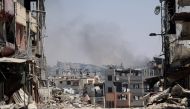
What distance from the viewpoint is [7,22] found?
34.6 meters

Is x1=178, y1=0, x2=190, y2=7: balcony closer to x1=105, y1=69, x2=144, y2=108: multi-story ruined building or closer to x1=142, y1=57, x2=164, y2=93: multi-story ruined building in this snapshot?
x1=142, y1=57, x2=164, y2=93: multi-story ruined building

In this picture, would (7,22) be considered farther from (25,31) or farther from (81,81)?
(81,81)

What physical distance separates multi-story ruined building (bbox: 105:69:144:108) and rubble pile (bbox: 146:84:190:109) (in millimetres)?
61886

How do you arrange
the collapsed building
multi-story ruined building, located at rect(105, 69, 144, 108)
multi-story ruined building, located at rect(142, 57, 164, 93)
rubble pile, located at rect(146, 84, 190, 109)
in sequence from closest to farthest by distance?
1. rubble pile, located at rect(146, 84, 190, 109)
2. the collapsed building
3. multi-story ruined building, located at rect(142, 57, 164, 93)
4. multi-story ruined building, located at rect(105, 69, 144, 108)

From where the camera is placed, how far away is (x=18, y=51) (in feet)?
104

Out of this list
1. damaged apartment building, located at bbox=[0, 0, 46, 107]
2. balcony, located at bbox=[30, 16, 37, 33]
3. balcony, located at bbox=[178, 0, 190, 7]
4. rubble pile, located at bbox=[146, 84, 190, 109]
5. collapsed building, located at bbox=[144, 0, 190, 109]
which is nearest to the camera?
damaged apartment building, located at bbox=[0, 0, 46, 107]

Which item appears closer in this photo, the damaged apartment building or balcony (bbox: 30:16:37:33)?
the damaged apartment building

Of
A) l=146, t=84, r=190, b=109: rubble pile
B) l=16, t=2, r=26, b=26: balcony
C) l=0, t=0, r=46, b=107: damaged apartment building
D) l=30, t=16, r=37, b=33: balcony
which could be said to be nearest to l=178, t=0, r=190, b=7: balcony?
l=146, t=84, r=190, b=109: rubble pile

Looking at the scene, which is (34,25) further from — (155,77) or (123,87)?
(123,87)

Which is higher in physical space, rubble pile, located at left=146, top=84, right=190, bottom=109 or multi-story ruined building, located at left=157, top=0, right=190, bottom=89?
multi-story ruined building, located at left=157, top=0, right=190, bottom=89

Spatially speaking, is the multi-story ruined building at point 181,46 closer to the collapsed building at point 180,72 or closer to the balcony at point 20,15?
the collapsed building at point 180,72

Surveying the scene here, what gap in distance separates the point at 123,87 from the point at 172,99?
2675 inches

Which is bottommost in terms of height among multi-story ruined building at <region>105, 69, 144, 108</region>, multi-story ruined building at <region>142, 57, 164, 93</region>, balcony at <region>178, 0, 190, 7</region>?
multi-story ruined building at <region>105, 69, 144, 108</region>

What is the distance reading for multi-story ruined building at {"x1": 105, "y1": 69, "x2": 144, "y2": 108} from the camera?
96625 millimetres
